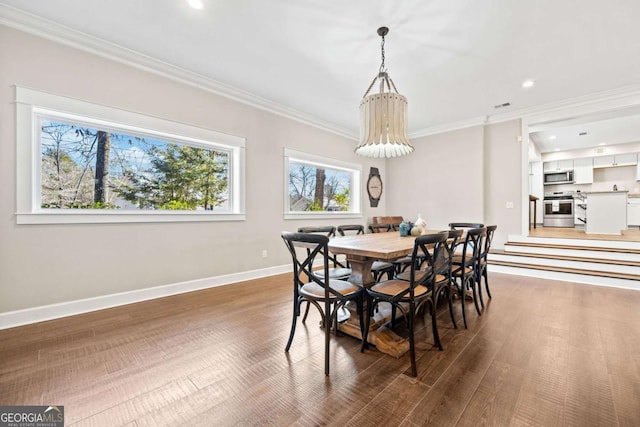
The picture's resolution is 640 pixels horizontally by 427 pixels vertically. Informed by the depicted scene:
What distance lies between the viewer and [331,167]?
555cm

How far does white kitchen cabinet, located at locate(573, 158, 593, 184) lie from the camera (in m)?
7.82

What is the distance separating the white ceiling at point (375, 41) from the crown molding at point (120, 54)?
0.07m

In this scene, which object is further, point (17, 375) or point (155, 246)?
point (155, 246)

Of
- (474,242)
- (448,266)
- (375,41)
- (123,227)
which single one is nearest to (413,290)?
(448,266)

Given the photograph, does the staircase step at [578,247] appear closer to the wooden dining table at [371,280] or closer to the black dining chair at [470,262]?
the black dining chair at [470,262]

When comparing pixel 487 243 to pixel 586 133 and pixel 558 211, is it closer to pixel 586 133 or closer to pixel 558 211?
pixel 586 133

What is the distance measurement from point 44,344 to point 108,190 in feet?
5.26

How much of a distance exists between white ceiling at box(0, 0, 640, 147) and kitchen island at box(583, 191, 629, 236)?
8.39 ft

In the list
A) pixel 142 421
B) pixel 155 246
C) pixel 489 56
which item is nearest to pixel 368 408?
pixel 142 421

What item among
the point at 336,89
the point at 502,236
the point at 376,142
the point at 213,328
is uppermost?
the point at 336,89

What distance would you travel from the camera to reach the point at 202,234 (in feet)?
11.8

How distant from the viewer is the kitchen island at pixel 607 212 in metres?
5.21

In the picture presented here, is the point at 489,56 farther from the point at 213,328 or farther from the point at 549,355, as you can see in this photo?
the point at 213,328

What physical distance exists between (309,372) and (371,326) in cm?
68
